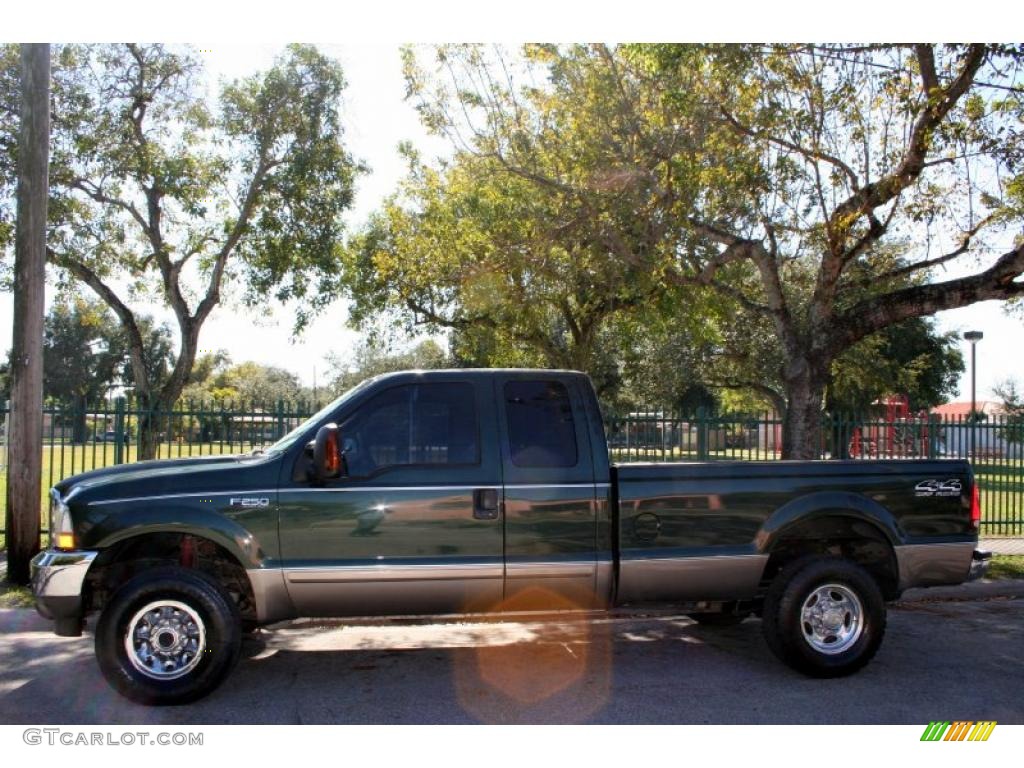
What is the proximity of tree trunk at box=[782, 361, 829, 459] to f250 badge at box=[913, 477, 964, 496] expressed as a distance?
186 inches

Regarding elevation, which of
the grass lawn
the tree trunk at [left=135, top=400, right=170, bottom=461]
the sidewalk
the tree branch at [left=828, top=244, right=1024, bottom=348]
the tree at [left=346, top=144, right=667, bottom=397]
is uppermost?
the tree at [left=346, top=144, right=667, bottom=397]

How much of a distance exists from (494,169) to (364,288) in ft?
23.9

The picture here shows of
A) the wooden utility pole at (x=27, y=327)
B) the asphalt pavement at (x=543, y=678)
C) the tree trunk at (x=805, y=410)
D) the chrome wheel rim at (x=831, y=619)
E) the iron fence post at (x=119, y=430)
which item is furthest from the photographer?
the iron fence post at (x=119, y=430)

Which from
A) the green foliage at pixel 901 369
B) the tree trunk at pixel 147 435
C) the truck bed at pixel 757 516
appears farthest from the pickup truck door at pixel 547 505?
the green foliage at pixel 901 369

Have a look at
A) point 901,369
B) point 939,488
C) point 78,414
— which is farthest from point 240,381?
point 939,488

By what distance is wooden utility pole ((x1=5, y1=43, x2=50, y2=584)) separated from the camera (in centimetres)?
872

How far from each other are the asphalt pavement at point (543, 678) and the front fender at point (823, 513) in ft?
3.20

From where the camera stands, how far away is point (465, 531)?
5.45 metres

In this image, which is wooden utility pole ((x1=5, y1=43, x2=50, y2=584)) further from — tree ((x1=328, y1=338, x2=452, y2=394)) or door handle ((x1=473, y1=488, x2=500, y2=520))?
tree ((x1=328, y1=338, x2=452, y2=394))

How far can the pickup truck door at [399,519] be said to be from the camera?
17.5 feet

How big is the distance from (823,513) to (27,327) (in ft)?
25.6

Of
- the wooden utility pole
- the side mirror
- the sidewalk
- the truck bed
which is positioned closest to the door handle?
the truck bed

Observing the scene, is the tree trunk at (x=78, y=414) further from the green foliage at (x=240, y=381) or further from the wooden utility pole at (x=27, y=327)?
the green foliage at (x=240, y=381)

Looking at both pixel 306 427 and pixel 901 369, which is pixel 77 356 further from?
pixel 306 427
